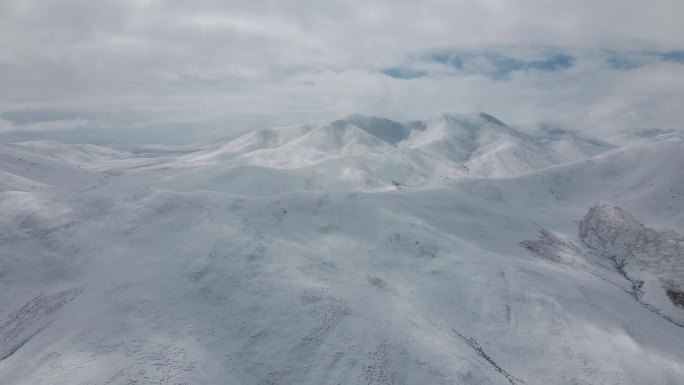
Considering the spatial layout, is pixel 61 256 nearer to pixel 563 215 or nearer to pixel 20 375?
pixel 20 375

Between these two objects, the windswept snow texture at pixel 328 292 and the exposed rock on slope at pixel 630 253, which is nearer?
the windswept snow texture at pixel 328 292

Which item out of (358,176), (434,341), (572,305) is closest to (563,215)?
(572,305)

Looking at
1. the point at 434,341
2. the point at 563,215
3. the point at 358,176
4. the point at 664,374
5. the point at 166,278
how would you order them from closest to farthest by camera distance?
the point at 434,341 → the point at 664,374 → the point at 166,278 → the point at 563,215 → the point at 358,176

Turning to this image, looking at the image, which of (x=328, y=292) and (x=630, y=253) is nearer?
(x=328, y=292)

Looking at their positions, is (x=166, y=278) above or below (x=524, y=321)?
above

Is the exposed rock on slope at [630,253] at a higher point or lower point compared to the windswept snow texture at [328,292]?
lower

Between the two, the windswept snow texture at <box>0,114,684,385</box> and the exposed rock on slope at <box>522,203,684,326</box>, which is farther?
the exposed rock on slope at <box>522,203,684,326</box>

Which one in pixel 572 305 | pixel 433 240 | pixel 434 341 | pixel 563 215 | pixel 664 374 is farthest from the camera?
pixel 563 215

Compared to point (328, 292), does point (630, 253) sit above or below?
below
